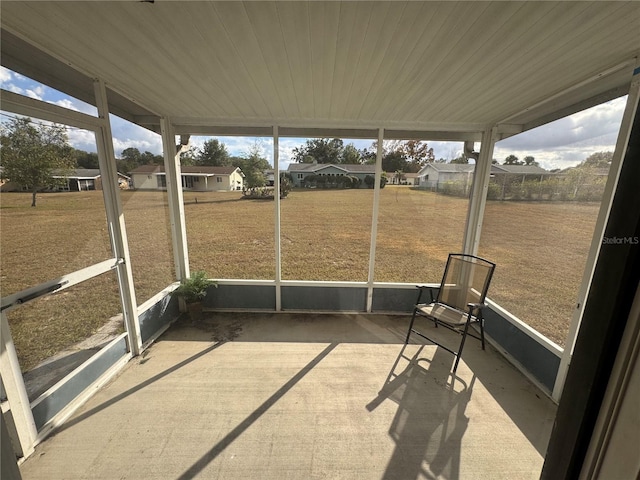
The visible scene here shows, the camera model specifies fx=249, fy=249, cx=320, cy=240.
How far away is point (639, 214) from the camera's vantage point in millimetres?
454

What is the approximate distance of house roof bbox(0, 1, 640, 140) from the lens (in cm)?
114

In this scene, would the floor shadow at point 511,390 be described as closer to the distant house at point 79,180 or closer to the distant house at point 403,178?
the distant house at point 403,178

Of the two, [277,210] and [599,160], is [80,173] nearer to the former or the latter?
[277,210]

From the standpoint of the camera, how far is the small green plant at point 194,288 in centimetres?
304

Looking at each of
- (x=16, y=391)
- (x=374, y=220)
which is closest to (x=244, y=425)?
(x=16, y=391)

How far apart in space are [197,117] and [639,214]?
3408 mm

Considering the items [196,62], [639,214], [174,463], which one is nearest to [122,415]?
[174,463]

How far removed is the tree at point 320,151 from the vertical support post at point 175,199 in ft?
4.74

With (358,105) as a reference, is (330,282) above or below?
below

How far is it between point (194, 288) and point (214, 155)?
1662 millimetres

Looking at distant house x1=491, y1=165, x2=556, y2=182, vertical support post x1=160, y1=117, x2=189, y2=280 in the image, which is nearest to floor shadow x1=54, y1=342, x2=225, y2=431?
vertical support post x1=160, y1=117, x2=189, y2=280

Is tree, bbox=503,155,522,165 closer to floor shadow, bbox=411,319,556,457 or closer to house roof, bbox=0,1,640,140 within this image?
house roof, bbox=0,1,640,140

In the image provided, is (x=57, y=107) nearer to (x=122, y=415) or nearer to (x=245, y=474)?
(x=122, y=415)

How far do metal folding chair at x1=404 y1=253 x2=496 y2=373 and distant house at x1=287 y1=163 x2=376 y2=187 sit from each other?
4.72 feet
